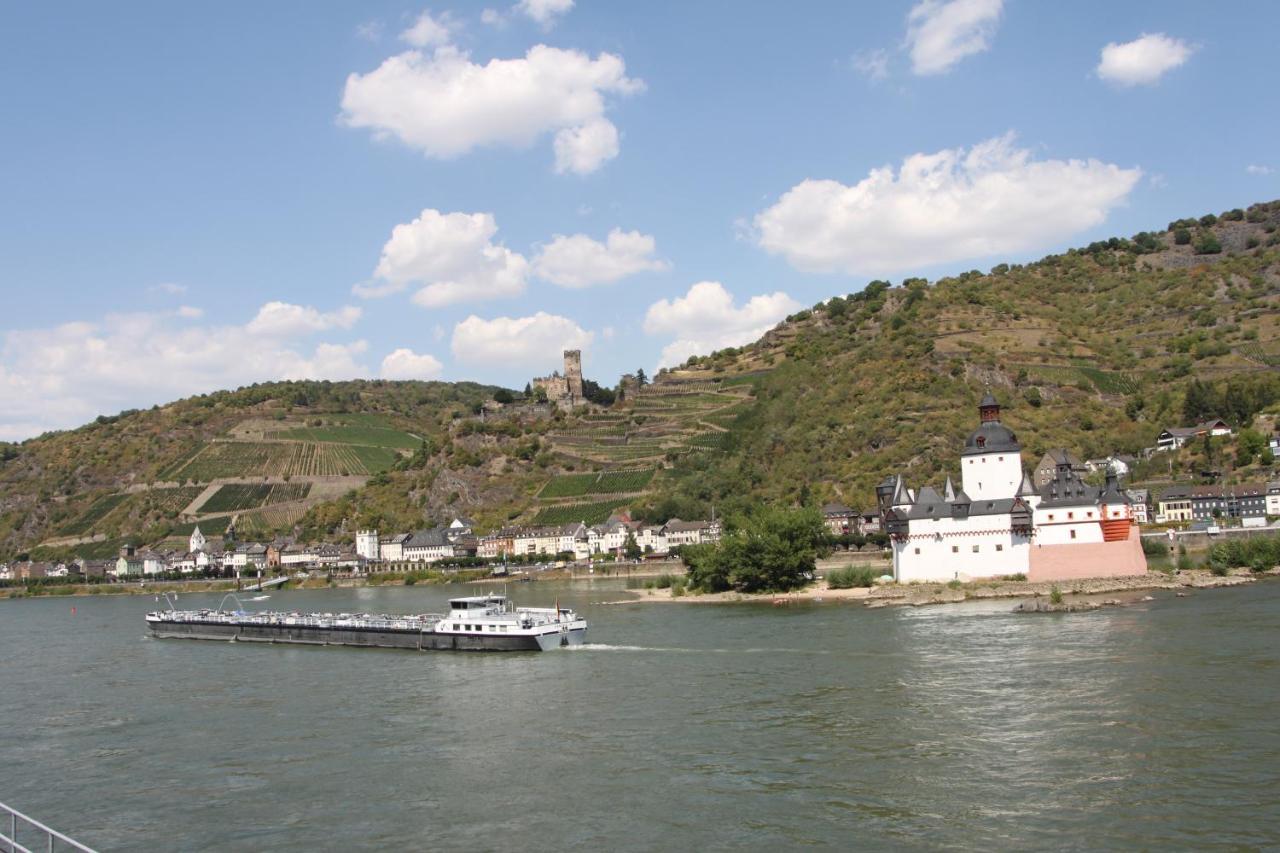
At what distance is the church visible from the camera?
187ft

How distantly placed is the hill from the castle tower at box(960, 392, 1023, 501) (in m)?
29.9

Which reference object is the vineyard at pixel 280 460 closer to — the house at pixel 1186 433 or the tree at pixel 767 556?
the tree at pixel 767 556

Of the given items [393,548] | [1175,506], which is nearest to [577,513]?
[393,548]

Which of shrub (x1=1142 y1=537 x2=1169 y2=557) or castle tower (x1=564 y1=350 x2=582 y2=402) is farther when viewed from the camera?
castle tower (x1=564 y1=350 x2=582 y2=402)

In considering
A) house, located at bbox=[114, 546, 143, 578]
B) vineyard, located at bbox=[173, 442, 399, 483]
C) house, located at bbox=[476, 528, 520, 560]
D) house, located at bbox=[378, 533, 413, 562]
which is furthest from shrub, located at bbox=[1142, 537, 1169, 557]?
vineyard, located at bbox=[173, 442, 399, 483]

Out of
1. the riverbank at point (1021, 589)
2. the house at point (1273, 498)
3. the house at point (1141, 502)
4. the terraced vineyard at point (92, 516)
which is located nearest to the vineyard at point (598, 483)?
the house at point (1141, 502)

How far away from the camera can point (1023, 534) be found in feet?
189

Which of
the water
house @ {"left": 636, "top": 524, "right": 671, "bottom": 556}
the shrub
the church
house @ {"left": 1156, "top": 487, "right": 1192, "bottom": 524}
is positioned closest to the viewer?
the water

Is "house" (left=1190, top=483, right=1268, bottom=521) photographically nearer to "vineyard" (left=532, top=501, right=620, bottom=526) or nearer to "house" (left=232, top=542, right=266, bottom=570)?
"vineyard" (left=532, top=501, right=620, bottom=526)

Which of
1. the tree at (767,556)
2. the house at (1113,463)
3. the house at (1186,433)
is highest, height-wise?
the house at (1186,433)

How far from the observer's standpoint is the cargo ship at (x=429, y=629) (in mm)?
45656

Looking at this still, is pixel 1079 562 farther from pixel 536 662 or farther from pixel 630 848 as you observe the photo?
pixel 630 848

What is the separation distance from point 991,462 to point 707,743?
1654 inches

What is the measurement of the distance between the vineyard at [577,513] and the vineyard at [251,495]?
50040 mm
